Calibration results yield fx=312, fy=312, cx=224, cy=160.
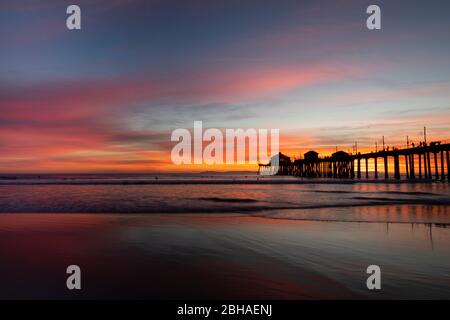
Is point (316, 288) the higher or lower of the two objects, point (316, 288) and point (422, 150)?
the lower

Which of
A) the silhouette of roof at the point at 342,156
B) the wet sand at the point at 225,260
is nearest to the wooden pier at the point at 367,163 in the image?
the silhouette of roof at the point at 342,156

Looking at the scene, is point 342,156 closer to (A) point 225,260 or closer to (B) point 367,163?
(B) point 367,163

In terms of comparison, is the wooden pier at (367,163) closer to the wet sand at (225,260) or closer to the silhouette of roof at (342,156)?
the silhouette of roof at (342,156)

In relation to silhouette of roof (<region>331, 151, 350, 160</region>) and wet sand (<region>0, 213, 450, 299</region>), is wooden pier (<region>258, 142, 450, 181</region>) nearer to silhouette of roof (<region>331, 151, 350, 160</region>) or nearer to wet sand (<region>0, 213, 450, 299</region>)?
silhouette of roof (<region>331, 151, 350, 160</region>)

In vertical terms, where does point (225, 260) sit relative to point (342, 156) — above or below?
below

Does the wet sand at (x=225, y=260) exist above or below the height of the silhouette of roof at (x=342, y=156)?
below

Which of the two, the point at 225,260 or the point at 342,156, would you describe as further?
the point at 342,156

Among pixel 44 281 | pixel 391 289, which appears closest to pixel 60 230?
pixel 44 281

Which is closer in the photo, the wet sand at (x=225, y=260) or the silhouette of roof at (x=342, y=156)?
the wet sand at (x=225, y=260)

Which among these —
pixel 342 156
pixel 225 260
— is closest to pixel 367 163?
pixel 342 156
